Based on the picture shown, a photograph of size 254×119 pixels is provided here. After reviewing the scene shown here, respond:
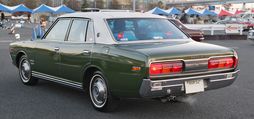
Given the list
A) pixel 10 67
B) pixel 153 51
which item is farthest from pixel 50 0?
pixel 153 51

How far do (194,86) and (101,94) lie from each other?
4.41ft

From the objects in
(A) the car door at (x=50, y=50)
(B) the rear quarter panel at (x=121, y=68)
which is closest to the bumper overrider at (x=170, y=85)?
(B) the rear quarter panel at (x=121, y=68)

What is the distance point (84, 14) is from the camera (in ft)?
20.5

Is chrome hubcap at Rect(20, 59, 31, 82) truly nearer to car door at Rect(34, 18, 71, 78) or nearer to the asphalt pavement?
the asphalt pavement

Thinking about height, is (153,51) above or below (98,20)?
below

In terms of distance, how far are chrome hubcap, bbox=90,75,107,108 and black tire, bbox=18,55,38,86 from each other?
2196 millimetres

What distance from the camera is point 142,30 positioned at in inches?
232

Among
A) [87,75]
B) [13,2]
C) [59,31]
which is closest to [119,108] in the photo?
[87,75]

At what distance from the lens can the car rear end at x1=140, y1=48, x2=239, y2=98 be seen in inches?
187

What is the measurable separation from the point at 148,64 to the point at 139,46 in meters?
0.64

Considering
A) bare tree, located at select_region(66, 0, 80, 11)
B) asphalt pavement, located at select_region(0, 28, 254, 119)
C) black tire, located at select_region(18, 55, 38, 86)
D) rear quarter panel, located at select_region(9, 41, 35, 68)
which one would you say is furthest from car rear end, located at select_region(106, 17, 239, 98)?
bare tree, located at select_region(66, 0, 80, 11)

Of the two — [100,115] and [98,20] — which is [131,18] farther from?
[100,115]

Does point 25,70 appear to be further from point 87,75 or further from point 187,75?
point 187,75

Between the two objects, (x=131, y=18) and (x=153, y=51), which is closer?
(x=153, y=51)
